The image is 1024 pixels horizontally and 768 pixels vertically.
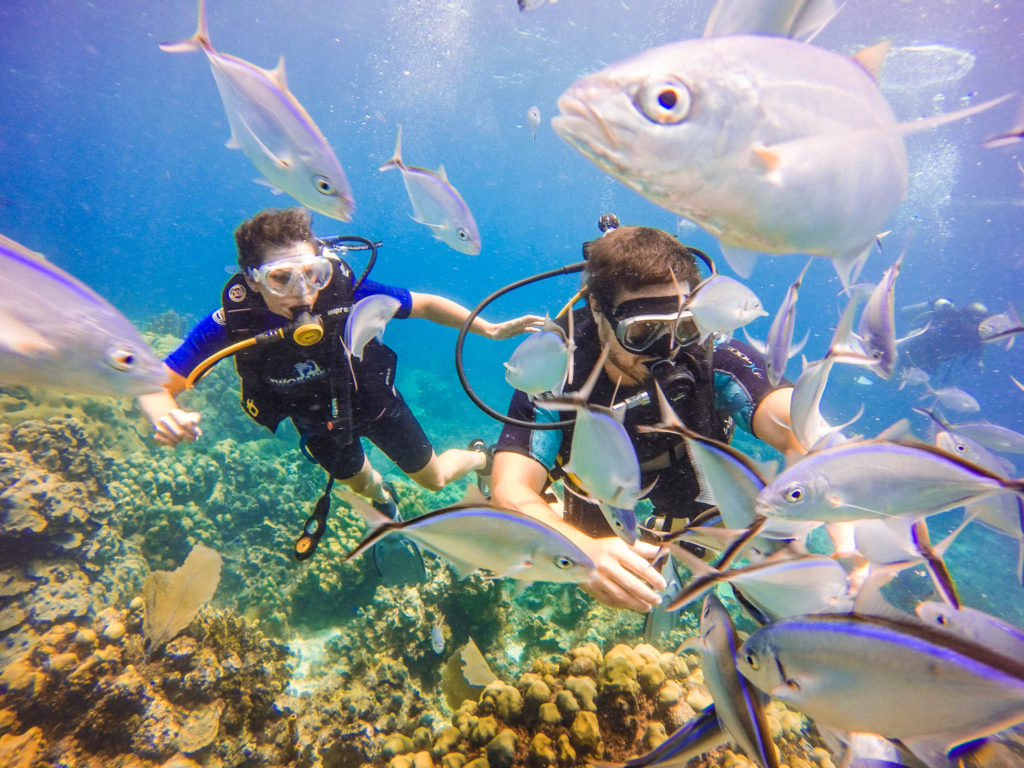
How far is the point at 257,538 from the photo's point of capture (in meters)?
6.71

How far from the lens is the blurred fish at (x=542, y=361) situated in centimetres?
193

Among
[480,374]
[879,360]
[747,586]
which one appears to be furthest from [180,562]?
[480,374]

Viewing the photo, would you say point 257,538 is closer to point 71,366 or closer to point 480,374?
point 71,366

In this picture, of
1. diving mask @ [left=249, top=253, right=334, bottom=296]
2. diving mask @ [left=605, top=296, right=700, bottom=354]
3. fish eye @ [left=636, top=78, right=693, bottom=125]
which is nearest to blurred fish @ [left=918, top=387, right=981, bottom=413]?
diving mask @ [left=605, top=296, right=700, bottom=354]

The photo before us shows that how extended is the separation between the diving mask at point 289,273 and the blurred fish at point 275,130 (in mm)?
1285

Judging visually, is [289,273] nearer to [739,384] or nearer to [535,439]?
[535,439]

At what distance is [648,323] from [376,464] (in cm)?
1139

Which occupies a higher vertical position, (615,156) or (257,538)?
(615,156)

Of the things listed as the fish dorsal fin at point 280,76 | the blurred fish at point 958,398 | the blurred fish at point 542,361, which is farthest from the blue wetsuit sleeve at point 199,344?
the blurred fish at point 958,398

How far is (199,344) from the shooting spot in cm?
358

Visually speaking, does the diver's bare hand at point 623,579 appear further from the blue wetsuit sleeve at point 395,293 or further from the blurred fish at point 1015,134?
the blue wetsuit sleeve at point 395,293

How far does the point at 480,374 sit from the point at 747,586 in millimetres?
30448

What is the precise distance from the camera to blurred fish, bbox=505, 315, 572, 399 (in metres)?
1.93

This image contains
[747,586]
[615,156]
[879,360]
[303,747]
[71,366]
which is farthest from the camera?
[303,747]
